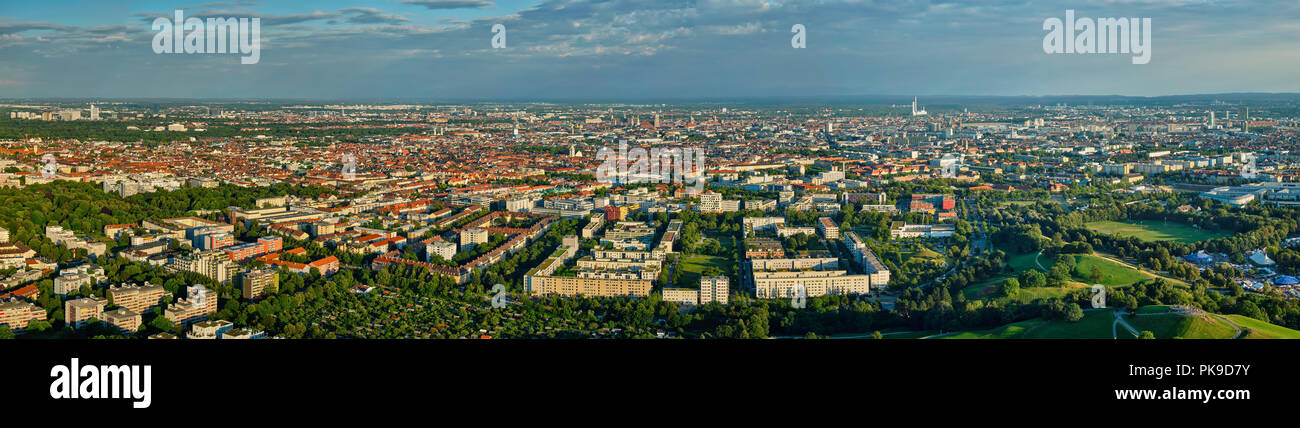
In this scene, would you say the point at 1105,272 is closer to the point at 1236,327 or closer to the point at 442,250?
the point at 1236,327

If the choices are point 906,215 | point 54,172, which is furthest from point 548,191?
point 54,172

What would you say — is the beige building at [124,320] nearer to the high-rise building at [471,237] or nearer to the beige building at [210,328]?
the beige building at [210,328]

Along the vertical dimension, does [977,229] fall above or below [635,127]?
below

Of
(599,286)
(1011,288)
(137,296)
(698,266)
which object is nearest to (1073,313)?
(1011,288)

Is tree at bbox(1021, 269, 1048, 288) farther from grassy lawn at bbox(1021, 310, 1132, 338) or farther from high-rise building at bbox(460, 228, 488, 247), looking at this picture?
high-rise building at bbox(460, 228, 488, 247)

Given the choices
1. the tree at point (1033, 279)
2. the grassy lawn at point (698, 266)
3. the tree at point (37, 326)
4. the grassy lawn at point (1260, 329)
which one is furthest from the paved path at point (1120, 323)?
the tree at point (37, 326)
